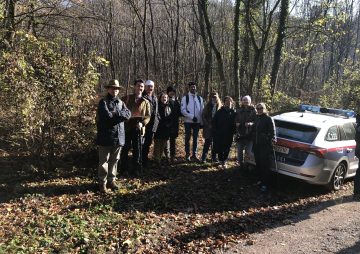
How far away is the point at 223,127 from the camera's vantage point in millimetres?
9531

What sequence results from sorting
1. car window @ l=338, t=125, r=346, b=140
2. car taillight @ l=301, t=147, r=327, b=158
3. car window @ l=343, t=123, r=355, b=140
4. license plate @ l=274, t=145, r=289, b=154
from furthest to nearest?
car window @ l=343, t=123, r=355, b=140 < car window @ l=338, t=125, r=346, b=140 < license plate @ l=274, t=145, r=289, b=154 < car taillight @ l=301, t=147, r=327, b=158

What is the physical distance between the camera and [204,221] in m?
6.91

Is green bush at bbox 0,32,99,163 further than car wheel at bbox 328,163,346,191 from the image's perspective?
No

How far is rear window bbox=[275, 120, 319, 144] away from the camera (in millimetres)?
8398

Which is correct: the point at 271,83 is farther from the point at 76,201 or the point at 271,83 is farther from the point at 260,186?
the point at 76,201

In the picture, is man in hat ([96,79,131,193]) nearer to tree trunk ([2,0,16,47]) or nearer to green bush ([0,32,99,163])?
green bush ([0,32,99,163])

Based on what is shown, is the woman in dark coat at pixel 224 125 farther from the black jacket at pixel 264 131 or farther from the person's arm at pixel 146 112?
the person's arm at pixel 146 112

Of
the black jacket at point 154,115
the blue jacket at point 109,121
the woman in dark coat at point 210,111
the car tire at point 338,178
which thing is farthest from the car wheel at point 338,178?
the blue jacket at point 109,121

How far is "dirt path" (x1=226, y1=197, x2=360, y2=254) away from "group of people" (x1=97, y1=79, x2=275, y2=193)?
5.08 ft

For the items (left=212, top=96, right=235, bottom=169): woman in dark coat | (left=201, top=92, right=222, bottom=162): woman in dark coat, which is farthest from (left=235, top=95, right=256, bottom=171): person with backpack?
(left=201, top=92, right=222, bottom=162): woman in dark coat

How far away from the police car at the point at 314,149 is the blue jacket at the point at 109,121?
11.6 ft

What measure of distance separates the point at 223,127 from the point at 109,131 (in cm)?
340

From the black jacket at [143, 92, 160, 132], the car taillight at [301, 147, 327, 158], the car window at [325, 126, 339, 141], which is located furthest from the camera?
the black jacket at [143, 92, 160, 132]

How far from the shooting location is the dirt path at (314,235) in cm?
608
